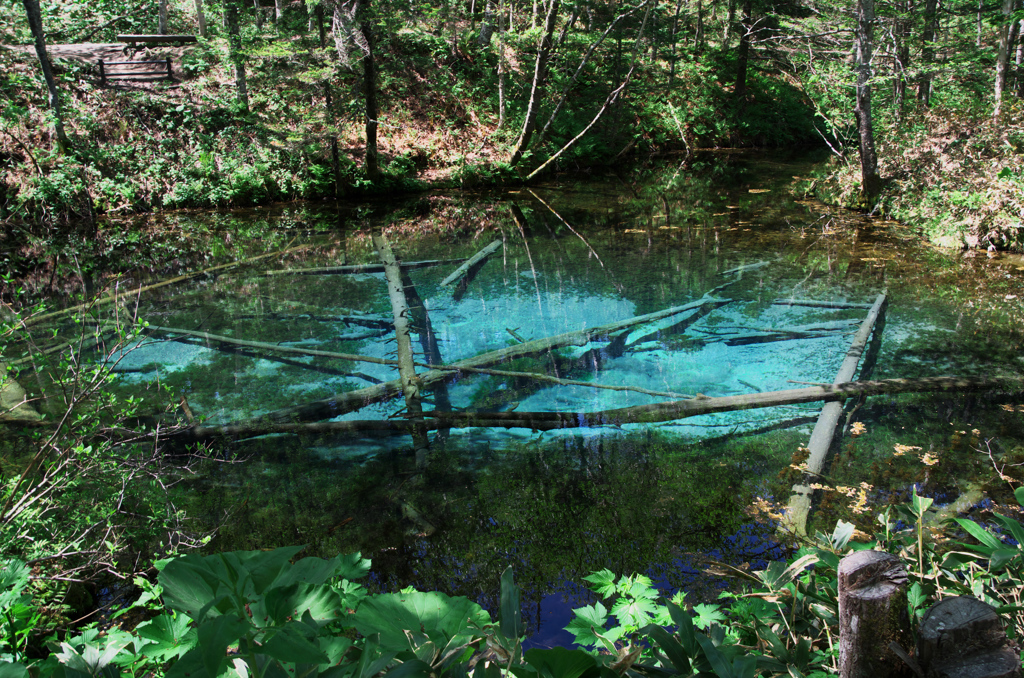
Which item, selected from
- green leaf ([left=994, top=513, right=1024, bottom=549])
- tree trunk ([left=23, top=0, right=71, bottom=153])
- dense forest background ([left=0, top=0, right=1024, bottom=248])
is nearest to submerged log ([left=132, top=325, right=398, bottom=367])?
green leaf ([left=994, top=513, right=1024, bottom=549])

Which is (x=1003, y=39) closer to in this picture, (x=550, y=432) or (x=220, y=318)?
(x=550, y=432)

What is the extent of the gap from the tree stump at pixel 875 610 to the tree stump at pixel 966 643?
9 cm

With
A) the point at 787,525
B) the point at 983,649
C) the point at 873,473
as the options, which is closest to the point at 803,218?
the point at 873,473

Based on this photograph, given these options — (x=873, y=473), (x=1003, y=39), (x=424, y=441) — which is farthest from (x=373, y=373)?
(x=1003, y=39)

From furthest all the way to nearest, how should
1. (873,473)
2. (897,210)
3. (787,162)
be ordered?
(787,162) < (897,210) < (873,473)

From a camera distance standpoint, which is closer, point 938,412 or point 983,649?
point 983,649

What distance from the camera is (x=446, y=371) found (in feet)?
18.8

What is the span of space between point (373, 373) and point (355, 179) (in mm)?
10358

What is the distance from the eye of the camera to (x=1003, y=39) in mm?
12008

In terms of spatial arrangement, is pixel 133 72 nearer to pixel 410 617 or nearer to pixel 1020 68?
pixel 410 617

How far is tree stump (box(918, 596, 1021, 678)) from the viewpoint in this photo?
3.64 ft

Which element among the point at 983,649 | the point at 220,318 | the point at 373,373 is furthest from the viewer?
the point at 220,318

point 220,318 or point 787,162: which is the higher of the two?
point 787,162

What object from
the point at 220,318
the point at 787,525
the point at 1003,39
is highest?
the point at 1003,39
